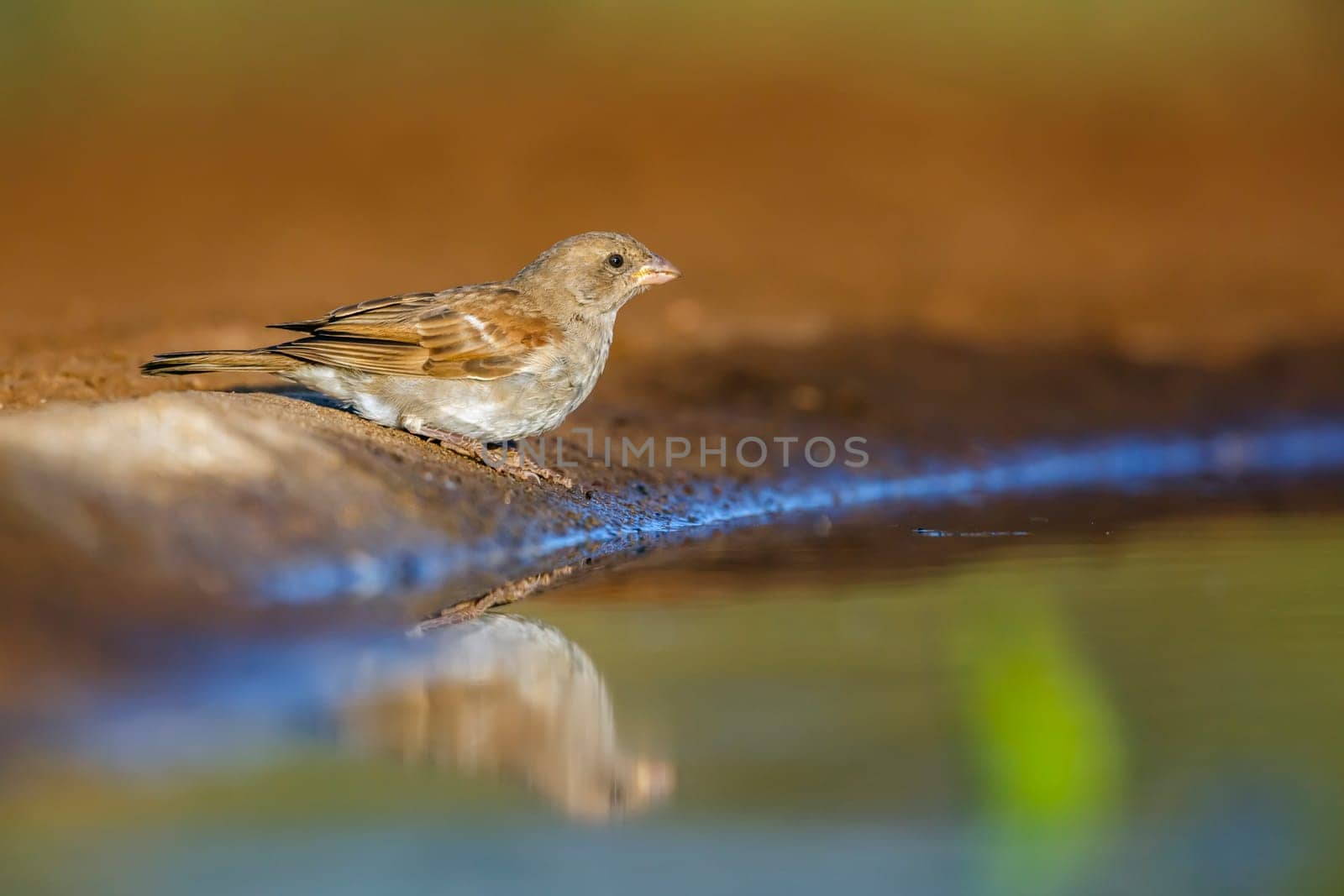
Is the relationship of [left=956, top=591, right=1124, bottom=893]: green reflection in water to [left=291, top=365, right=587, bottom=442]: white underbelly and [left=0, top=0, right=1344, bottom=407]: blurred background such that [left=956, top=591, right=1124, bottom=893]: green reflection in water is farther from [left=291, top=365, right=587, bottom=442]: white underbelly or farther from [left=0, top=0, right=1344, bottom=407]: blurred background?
[left=0, top=0, right=1344, bottom=407]: blurred background

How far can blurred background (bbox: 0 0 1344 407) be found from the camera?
12.1m

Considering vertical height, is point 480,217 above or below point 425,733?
above

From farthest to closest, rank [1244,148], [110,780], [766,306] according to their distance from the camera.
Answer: [1244,148] < [766,306] < [110,780]

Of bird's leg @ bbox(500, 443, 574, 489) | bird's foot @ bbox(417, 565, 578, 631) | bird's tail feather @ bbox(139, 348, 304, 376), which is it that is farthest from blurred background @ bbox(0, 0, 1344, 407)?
bird's foot @ bbox(417, 565, 578, 631)

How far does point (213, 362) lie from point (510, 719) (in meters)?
3.32

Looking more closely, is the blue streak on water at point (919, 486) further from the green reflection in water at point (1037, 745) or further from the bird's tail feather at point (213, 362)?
the green reflection in water at point (1037, 745)

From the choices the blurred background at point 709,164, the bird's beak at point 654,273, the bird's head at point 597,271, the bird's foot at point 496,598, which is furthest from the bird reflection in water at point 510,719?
the blurred background at point 709,164

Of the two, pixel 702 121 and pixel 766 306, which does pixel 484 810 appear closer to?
pixel 766 306

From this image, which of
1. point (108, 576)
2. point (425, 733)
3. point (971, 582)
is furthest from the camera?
point (971, 582)

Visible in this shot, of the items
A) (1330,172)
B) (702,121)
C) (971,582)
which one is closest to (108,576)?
(971,582)

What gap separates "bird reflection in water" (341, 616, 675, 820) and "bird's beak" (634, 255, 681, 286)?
304 centimetres

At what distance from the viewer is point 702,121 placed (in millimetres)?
15898

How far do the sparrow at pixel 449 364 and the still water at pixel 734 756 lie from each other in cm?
144

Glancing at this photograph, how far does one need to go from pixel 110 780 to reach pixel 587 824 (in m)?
0.93
